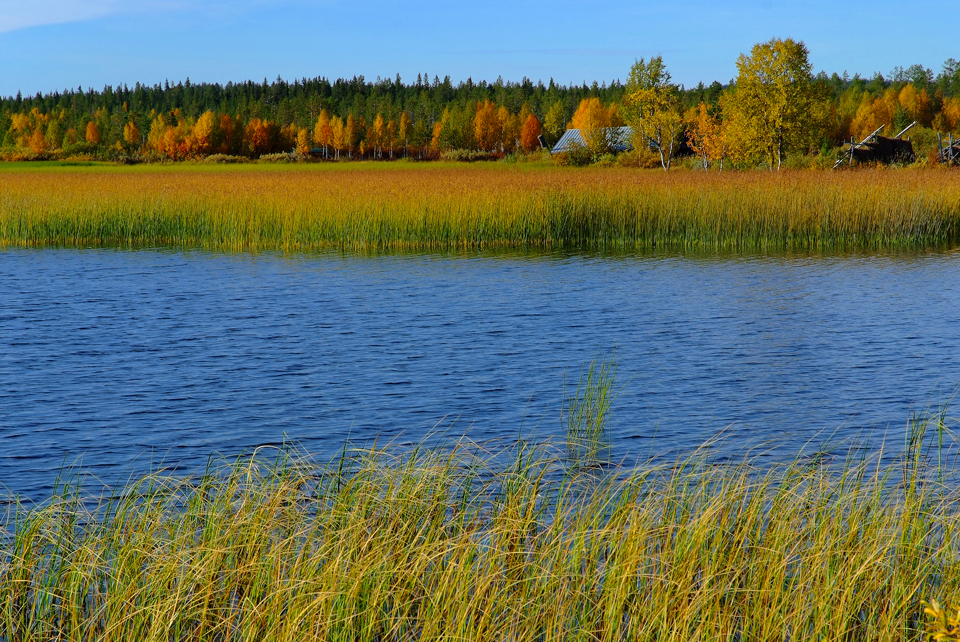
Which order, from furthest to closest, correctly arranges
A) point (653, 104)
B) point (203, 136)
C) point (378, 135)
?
1. point (378, 135)
2. point (203, 136)
3. point (653, 104)

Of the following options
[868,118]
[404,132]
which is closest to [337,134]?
[404,132]

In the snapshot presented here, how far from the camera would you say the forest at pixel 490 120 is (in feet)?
121

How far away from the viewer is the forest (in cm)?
3700

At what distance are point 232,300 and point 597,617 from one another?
475 inches

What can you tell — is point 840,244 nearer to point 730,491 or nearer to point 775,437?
point 775,437

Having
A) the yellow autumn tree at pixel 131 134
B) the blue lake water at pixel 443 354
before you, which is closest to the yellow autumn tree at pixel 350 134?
the yellow autumn tree at pixel 131 134

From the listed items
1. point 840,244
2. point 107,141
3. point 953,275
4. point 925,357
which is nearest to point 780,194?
point 840,244

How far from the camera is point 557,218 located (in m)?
21.8

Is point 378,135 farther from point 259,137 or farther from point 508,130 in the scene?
point 508,130

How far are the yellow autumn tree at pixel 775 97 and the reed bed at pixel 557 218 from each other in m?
13.3

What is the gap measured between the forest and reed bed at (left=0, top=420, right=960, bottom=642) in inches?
1328

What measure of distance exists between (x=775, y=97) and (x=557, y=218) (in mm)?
17875

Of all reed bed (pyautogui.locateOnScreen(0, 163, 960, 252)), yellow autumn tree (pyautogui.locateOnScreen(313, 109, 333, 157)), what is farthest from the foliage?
yellow autumn tree (pyautogui.locateOnScreen(313, 109, 333, 157))

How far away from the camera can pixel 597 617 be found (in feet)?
13.2
